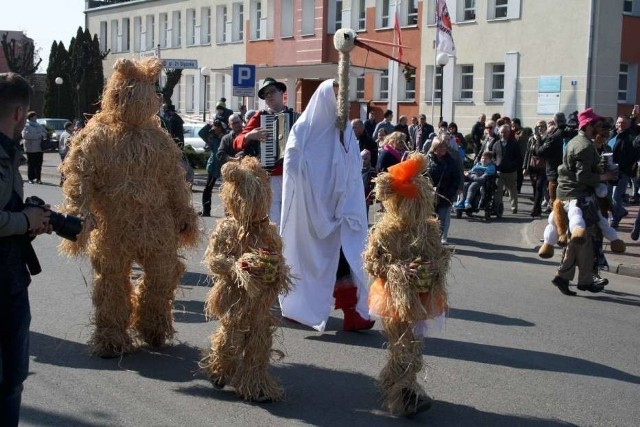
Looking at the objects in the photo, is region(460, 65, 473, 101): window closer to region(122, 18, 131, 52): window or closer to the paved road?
the paved road

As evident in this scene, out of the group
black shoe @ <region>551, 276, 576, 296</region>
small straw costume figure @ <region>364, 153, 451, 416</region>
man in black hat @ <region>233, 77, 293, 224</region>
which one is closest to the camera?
small straw costume figure @ <region>364, 153, 451, 416</region>

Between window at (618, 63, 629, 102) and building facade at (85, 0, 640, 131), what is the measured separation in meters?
0.04

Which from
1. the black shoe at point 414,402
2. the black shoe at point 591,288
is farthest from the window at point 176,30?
the black shoe at point 414,402

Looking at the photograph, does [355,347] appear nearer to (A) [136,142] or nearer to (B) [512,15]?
(A) [136,142]

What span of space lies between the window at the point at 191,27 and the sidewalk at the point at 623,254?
38172 mm

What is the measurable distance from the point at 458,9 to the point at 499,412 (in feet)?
97.1

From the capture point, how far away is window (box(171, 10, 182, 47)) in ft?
173

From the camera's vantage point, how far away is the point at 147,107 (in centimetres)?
631

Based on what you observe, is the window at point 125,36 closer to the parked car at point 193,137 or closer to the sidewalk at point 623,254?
the parked car at point 193,137

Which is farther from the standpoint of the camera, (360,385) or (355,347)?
(355,347)

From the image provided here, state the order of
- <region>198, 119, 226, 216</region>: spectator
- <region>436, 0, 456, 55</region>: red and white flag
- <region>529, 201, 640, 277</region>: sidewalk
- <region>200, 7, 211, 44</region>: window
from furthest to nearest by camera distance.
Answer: <region>200, 7, 211, 44</region>: window → <region>436, 0, 456, 55</region>: red and white flag → <region>198, 119, 226, 216</region>: spectator → <region>529, 201, 640, 277</region>: sidewalk

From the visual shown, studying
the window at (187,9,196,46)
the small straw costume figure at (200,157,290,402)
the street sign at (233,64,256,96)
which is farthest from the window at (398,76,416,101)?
the small straw costume figure at (200,157,290,402)

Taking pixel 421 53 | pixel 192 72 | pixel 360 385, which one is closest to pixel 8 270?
pixel 360 385

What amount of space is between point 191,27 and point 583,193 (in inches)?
1763
